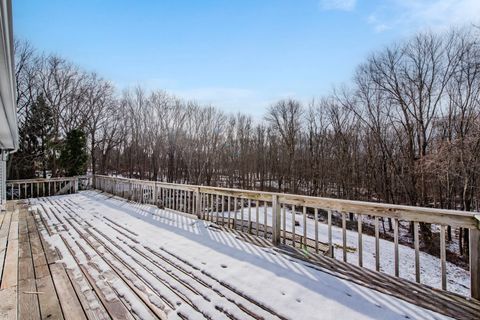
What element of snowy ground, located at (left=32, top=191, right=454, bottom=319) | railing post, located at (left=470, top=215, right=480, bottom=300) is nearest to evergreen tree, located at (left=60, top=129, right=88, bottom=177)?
snowy ground, located at (left=32, top=191, right=454, bottom=319)

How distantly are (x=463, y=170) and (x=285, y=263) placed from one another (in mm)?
10760

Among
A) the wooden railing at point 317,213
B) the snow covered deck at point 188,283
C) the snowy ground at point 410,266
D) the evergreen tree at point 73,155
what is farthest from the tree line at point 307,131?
the snow covered deck at point 188,283

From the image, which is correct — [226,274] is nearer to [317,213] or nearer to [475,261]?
[317,213]

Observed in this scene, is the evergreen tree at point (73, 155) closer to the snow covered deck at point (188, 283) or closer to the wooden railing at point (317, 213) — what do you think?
the wooden railing at point (317, 213)

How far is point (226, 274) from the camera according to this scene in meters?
2.67

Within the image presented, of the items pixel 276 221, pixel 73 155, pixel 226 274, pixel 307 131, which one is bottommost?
pixel 226 274

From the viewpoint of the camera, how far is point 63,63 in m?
16.5

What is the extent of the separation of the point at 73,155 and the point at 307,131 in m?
17.2

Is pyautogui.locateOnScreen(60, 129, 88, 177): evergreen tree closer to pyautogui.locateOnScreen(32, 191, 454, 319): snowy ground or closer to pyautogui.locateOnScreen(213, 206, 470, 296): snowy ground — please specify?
pyautogui.locateOnScreen(32, 191, 454, 319): snowy ground

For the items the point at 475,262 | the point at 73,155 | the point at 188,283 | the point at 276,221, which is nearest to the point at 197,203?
the point at 276,221

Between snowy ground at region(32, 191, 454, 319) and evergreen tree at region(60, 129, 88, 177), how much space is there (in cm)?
1056

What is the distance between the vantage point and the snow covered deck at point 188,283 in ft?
6.49

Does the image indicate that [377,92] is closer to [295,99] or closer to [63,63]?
[295,99]

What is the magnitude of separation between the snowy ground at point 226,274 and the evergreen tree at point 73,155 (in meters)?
10.6
